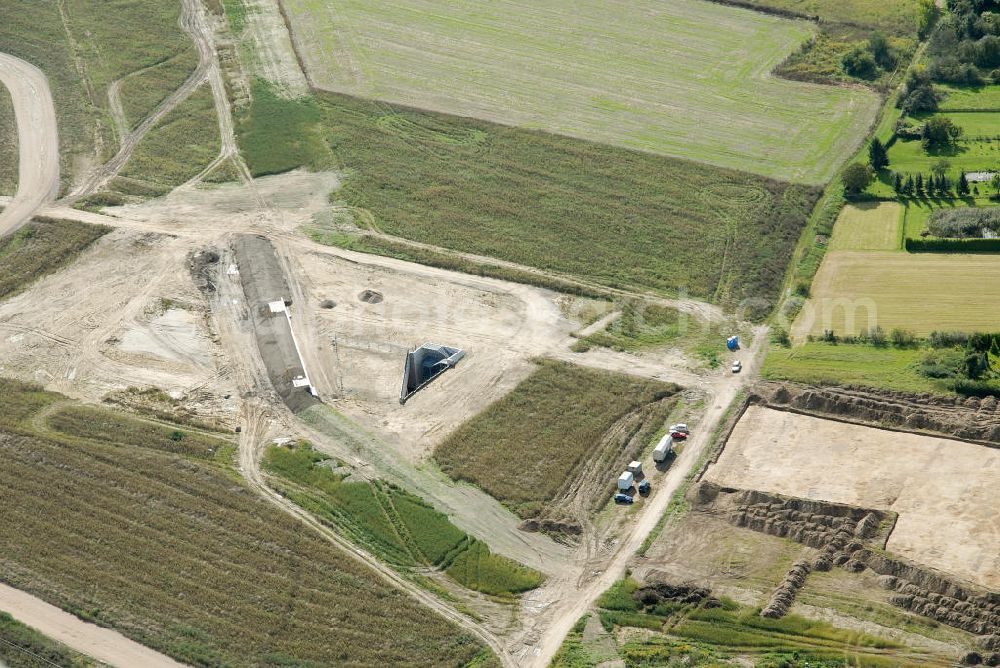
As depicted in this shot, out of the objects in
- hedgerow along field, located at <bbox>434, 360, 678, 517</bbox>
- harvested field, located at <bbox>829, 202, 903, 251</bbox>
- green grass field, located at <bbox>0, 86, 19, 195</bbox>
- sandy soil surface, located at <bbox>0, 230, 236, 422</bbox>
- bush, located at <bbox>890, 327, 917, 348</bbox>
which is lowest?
sandy soil surface, located at <bbox>0, 230, 236, 422</bbox>

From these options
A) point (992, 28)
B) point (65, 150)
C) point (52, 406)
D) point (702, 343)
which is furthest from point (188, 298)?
point (992, 28)

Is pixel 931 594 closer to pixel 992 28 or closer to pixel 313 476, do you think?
pixel 313 476

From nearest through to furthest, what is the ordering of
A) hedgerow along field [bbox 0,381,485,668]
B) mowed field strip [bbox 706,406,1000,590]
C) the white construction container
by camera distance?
hedgerow along field [bbox 0,381,485,668]
mowed field strip [bbox 706,406,1000,590]
the white construction container

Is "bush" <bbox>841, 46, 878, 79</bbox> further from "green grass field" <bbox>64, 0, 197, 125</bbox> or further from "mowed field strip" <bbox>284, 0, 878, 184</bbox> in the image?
"green grass field" <bbox>64, 0, 197, 125</bbox>

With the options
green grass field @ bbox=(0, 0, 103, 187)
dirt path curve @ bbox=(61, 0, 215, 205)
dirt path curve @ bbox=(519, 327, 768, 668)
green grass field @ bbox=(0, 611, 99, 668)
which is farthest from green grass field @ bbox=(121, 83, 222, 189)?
dirt path curve @ bbox=(519, 327, 768, 668)

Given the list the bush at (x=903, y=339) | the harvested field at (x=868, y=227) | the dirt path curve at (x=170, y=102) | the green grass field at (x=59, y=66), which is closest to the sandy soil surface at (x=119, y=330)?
the dirt path curve at (x=170, y=102)
